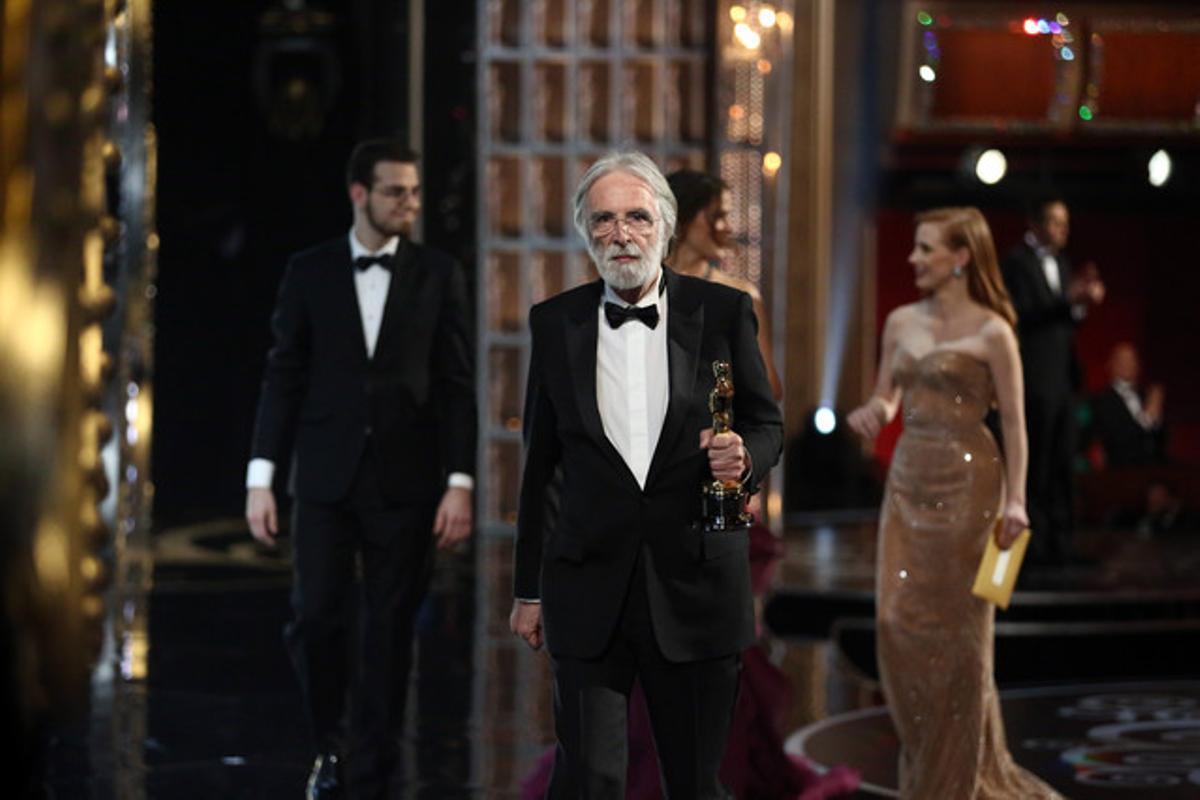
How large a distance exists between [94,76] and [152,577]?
31.6 ft

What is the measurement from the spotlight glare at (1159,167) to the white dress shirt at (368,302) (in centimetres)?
1072

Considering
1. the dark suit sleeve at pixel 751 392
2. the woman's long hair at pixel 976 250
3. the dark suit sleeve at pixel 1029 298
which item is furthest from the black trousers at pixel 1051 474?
the dark suit sleeve at pixel 751 392

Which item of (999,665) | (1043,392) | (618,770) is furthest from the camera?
(1043,392)

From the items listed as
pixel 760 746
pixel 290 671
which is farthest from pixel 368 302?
pixel 290 671

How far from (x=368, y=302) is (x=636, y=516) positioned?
6.50 ft

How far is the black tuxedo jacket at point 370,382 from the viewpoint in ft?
16.8

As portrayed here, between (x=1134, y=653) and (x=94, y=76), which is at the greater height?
(x=94, y=76)

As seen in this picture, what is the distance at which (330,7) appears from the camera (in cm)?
1204

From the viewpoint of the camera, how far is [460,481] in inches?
201

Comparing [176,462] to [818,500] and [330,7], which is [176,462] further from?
[818,500]

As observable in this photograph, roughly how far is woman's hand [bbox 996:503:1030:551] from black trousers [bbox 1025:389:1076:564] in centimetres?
550

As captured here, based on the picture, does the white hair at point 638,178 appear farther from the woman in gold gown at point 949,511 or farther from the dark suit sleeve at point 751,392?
the woman in gold gown at point 949,511

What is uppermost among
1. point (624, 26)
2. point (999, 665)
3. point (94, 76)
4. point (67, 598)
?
point (624, 26)

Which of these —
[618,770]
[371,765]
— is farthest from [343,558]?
[618,770]
